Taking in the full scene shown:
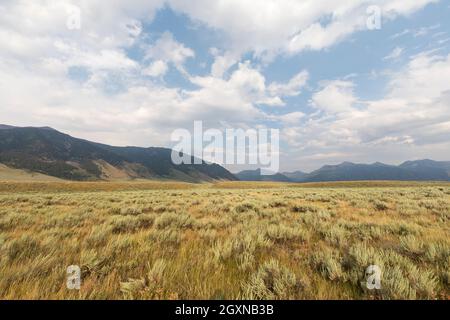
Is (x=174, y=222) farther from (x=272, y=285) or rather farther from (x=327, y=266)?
(x=327, y=266)

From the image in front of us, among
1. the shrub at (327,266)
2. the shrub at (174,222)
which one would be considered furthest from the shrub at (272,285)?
the shrub at (174,222)

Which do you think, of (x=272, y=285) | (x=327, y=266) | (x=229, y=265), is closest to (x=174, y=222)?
(x=229, y=265)

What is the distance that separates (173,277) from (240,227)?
3.69 m

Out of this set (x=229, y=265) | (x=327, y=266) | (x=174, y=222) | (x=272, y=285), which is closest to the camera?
(x=272, y=285)

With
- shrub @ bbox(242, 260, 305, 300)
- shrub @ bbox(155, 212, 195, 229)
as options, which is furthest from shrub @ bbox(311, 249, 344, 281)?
shrub @ bbox(155, 212, 195, 229)

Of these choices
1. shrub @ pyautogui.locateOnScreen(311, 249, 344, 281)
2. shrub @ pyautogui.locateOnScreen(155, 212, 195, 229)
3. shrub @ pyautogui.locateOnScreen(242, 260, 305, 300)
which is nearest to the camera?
shrub @ pyautogui.locateOnScreen(242, 260, 305, 300)

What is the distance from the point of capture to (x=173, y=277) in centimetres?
325

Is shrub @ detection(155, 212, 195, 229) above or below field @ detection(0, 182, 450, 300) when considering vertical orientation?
below

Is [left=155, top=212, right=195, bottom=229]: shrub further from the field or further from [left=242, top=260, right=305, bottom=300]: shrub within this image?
[left=242, top=260, right=305, bottom=300]: shrub

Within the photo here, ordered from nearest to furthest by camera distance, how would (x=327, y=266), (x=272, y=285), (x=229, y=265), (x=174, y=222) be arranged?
(x=272, y=285), (x=327, y=266), (x=229, y=265), (x=174, y=222)

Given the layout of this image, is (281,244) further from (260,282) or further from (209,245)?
(260,282)

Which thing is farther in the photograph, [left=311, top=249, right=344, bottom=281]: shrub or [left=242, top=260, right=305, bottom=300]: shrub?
[left=311, top=249, right=344, bottom=281]: shrub

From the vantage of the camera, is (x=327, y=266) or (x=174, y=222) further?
(x=174, y=222)
